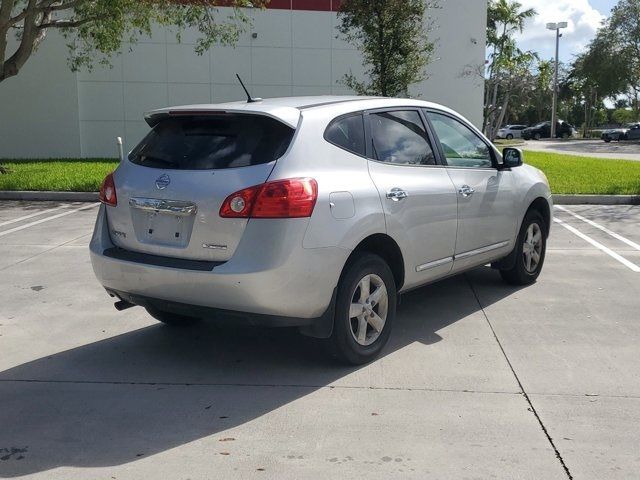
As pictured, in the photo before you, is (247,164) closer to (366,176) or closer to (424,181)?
(366,176)

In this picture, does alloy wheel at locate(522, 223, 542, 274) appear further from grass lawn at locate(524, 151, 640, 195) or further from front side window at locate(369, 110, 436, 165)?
grass lawn at locate(524, 151, 640, 195)

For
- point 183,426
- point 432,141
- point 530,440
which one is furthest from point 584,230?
point 183,426

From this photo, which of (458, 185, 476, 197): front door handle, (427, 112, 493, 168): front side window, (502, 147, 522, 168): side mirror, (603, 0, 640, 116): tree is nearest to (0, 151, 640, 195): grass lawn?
(502, 147, 522, 168): side mirror

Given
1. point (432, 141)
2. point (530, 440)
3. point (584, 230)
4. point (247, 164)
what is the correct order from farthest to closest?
point (584, 230) < point (432, 141) < point (247, 164) < point (530, 440)

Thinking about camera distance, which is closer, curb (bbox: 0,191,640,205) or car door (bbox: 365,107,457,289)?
car door (bbox: 365,107,457,289)

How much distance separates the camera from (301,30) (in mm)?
24406

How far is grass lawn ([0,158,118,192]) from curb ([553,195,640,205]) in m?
9.45

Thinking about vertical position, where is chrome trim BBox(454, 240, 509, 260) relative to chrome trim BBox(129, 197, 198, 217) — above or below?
below

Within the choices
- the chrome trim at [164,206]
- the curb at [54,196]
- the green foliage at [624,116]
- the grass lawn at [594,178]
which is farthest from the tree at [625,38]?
the chrome trim at [164,206]

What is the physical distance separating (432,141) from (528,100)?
106 feet

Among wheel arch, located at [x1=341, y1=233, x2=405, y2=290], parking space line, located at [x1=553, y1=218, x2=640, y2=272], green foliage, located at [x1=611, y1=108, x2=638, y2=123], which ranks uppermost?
green foliage, located at [x1=611, y1=108, x2=638, y2=123]

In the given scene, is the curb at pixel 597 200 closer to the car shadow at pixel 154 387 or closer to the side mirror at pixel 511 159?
the side mirror at pixel 511 159

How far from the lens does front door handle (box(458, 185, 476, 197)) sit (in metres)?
5.71

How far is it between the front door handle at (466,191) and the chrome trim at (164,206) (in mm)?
2356
